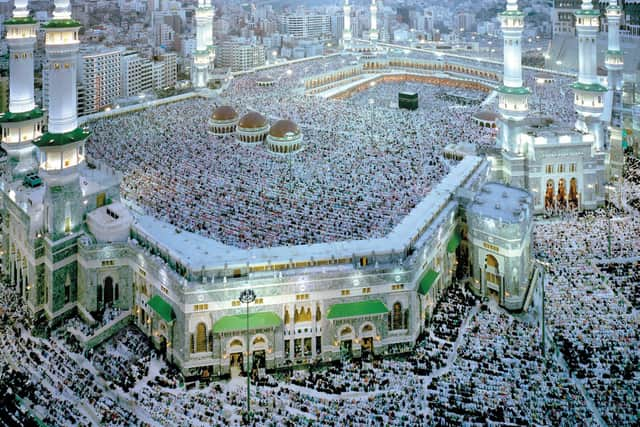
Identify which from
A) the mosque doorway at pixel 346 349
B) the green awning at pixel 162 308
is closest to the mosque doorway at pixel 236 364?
the green awning at pixel 162 308

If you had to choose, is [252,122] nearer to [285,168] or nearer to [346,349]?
[285,168]

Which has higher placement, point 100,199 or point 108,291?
point 100,199

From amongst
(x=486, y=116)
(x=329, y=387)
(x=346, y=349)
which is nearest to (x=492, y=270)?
(x=346, y=349)

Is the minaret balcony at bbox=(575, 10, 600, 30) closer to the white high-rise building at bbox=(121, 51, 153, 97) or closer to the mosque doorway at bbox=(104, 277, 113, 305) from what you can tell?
the mosque doorway at bbox=(104, 277, 113, 305)

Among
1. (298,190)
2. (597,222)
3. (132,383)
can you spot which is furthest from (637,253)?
(132,383)

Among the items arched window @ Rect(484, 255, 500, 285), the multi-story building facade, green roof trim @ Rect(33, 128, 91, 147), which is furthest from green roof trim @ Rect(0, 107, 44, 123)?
the multi-story building facade

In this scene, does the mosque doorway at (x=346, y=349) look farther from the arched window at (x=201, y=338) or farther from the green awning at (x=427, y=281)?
the arched window at (x=201, y=338)
